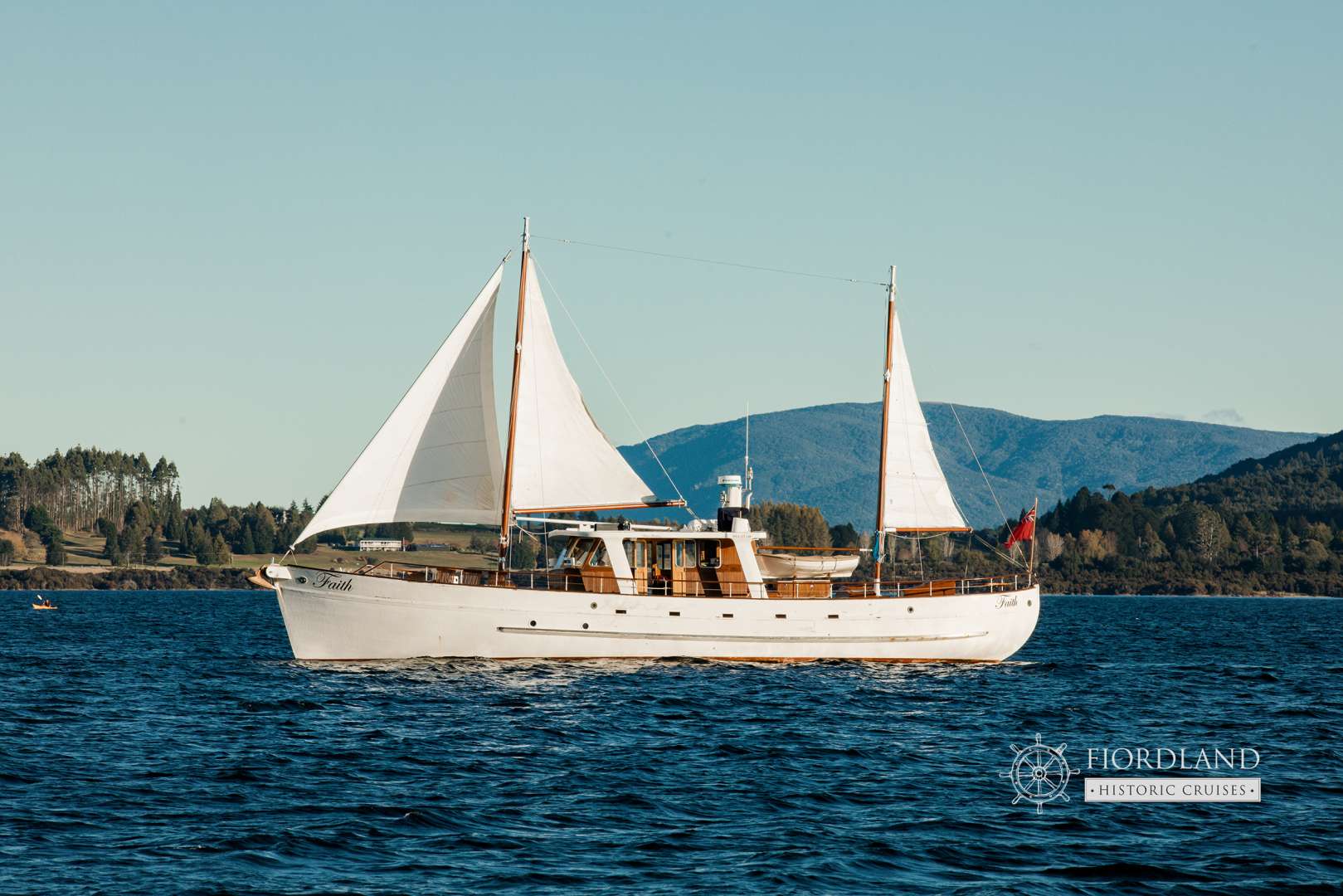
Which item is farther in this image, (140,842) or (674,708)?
(674,708)

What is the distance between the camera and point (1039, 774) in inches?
1056

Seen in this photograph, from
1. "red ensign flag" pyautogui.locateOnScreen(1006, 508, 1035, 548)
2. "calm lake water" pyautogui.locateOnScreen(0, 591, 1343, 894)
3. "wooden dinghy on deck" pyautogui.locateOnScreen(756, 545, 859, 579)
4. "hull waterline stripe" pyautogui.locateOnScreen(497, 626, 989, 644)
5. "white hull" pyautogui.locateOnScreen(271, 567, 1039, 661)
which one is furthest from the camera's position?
"red ensign flag" pyautogui.locateOnScreen(1006, 508, 1035, 548)

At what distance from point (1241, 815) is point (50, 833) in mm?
18324

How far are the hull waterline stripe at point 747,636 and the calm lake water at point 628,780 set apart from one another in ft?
2.83

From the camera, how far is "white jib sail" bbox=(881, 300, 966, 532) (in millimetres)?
48000

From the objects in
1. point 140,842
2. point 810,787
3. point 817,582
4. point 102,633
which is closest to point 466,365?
point 817,582

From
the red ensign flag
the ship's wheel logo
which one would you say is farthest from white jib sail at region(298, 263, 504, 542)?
the ship's wheel logo

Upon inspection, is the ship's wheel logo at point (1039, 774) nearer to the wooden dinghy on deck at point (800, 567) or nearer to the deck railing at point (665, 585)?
the deck railing at point (665, 585)

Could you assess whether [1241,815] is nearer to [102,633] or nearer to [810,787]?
[810,787]

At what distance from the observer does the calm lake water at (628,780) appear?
763 inches

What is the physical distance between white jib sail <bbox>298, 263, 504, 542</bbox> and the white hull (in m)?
2.20

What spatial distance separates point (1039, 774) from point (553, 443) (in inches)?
856

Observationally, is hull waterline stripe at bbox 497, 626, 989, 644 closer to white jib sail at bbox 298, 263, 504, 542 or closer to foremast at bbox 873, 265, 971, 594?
foremast at bbox 873, 265, 971, 594

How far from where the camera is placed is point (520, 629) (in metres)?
42.4
